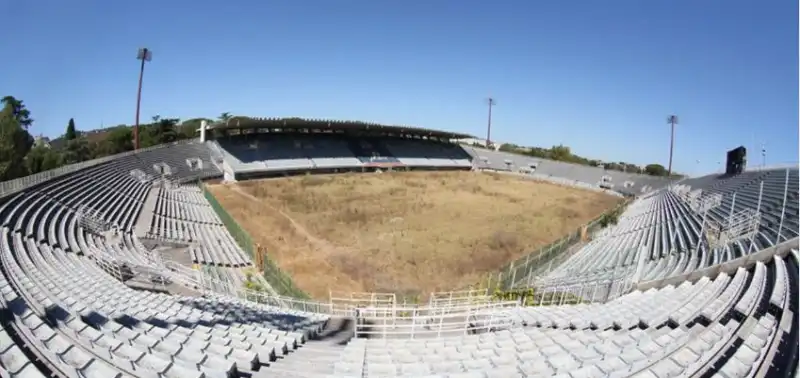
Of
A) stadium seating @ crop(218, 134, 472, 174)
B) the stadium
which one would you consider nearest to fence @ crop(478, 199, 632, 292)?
the stadium

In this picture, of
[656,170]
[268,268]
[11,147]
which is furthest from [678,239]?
[656,170]

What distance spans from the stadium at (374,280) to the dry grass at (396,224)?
0.58 feet

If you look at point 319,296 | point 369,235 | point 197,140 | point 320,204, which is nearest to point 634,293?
point 319,296

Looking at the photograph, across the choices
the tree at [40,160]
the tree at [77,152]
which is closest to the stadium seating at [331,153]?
the tree at [77,152]

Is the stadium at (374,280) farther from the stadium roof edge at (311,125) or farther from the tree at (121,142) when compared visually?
the tree at (121,142)

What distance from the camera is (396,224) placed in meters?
29.1

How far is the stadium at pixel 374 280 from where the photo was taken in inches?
208

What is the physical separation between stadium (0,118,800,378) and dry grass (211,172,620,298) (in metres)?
0.18

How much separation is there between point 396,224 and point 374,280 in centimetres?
1056

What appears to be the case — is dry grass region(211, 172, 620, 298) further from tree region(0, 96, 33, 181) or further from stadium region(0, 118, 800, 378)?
tree region(0, 96, 33, 181)

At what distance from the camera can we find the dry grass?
1969cm

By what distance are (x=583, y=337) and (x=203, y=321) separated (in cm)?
657

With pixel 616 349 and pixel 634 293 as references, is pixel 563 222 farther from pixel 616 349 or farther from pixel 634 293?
pixel 616 349

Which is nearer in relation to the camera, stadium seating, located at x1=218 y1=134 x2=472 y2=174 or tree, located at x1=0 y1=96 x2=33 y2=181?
tree, located at x1=0 y1=96 x2=33 y2=181
